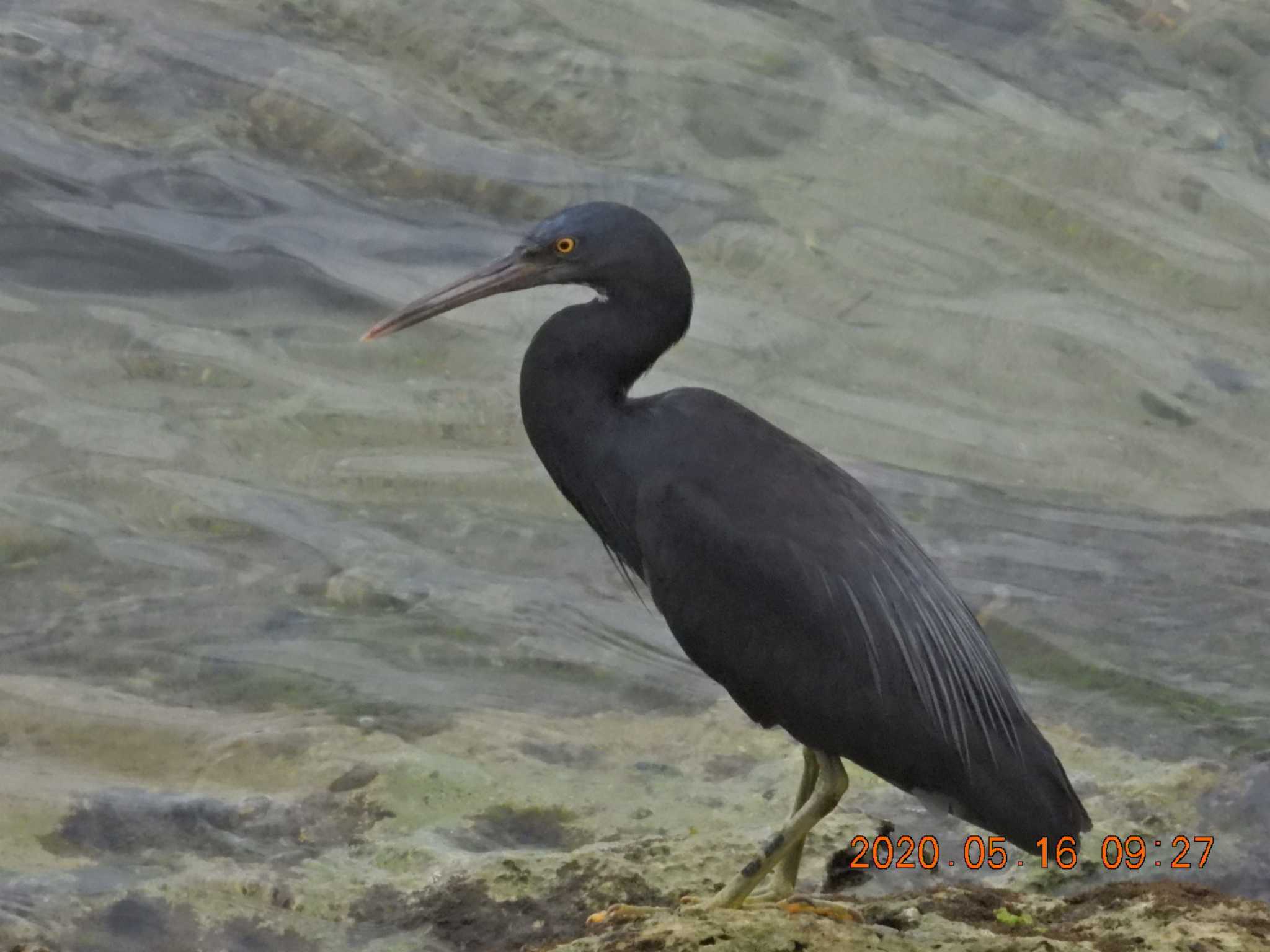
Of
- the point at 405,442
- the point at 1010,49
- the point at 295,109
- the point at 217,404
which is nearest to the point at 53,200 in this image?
the point at 295,109

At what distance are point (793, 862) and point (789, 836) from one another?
284 millimetres

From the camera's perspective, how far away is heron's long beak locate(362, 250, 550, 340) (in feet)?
14.7

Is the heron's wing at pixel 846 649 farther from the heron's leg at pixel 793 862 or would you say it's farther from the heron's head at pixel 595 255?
the heron's head at pixel 595 255

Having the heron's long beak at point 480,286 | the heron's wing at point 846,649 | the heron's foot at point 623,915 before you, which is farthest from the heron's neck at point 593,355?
the heron's foot at point 623,915

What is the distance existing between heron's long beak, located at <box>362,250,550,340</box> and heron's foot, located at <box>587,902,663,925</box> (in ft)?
4.91

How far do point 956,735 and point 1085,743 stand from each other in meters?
1.87

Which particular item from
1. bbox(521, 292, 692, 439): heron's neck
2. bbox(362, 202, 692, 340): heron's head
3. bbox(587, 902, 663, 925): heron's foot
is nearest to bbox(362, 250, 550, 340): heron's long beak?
bbox(362, 202, 692, 340): heron's head

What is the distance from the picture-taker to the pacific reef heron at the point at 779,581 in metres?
4.12

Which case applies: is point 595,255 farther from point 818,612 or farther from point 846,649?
point 846,649

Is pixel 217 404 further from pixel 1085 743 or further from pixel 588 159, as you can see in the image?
pixel 1085 743

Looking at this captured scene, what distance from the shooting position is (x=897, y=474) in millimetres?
7594
